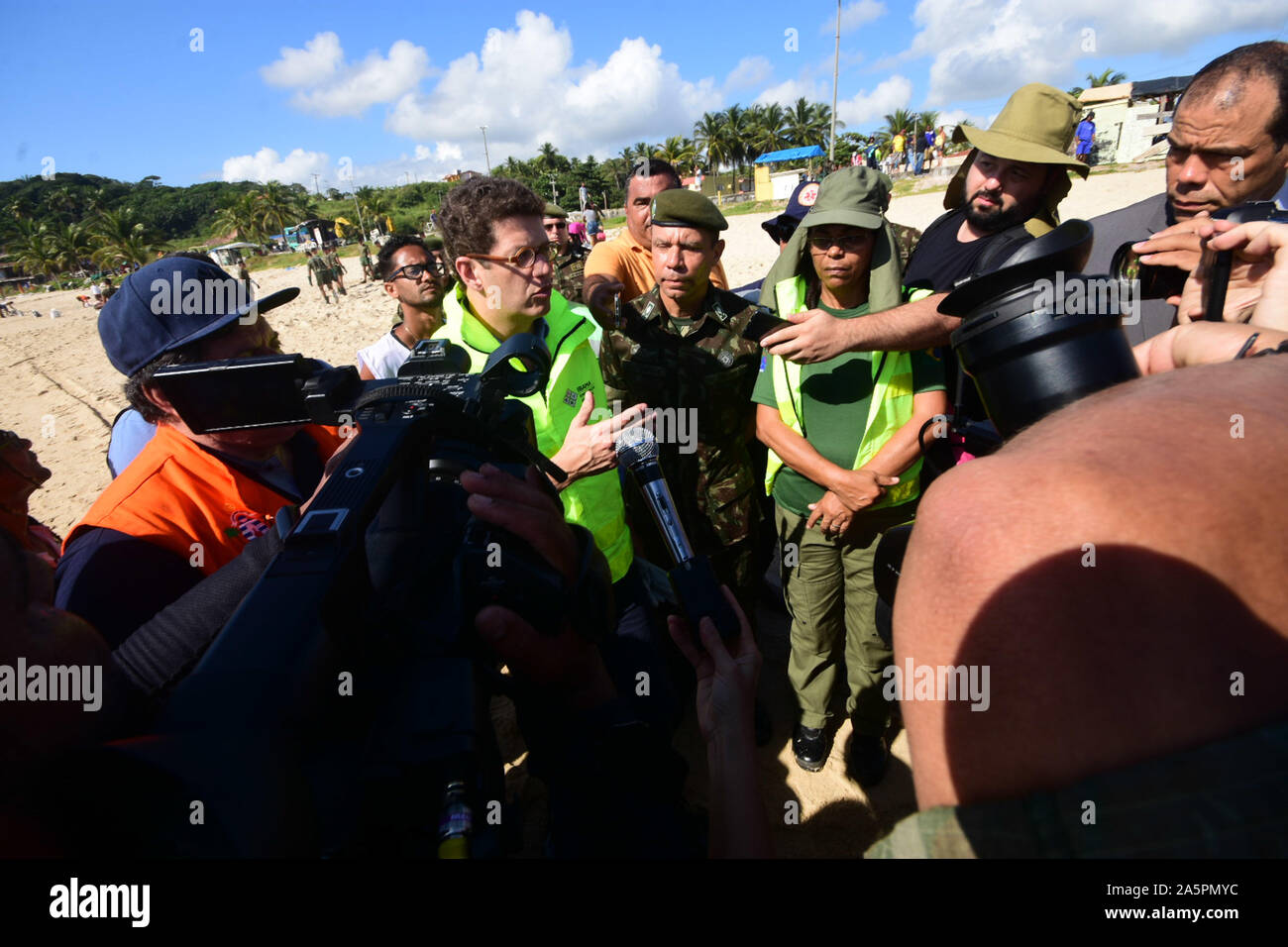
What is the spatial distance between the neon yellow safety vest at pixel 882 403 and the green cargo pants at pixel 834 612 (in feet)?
0.41

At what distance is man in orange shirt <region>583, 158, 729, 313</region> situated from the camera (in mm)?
4141

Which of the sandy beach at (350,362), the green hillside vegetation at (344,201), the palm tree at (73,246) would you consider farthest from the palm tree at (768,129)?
the palm tree at (73,246)

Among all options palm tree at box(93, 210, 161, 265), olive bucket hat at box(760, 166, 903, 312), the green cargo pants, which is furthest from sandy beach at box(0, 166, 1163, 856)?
palm tree at box(93, 210, 161, 265)

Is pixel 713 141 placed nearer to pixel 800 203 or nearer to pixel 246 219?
pixel 246 219

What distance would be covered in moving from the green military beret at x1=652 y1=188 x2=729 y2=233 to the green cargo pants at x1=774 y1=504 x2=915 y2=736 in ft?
4.95

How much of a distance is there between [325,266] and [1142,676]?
21.6 metres

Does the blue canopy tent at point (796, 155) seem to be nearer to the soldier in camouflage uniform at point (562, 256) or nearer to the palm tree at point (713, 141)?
the palm tree at point (713, 141)

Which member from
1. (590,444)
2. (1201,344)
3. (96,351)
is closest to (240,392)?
(590,444)

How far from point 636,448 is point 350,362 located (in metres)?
10.5

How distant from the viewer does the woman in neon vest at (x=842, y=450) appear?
2.63 metres

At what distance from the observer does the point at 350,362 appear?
424 inches

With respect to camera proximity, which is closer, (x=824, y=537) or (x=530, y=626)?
(x=530, y=626)
